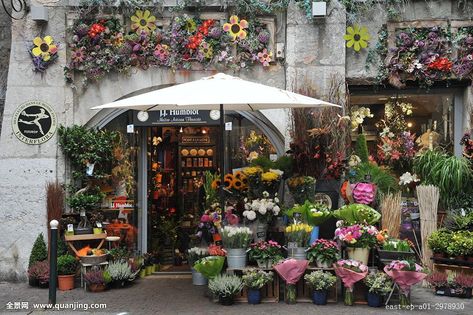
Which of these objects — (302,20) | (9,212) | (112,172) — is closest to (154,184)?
(112,172)

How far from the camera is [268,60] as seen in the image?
9688 millimetres

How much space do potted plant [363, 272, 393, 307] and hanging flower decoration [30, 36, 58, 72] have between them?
6039 millimetres

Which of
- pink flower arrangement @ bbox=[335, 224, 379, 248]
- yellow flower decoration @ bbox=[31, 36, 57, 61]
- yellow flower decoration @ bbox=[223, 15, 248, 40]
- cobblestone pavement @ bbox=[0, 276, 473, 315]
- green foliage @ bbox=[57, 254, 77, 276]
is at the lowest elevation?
cobblestone pavement @ bbox=[0, 276, 473, 315]

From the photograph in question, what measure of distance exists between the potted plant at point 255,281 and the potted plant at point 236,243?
0.70 ft

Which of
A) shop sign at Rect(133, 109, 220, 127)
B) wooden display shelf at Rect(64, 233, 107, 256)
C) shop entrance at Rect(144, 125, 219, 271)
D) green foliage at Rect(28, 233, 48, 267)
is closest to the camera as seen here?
wooden display shelf at Rect(64, 233, 107, 256)

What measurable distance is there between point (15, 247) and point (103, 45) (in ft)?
11.7

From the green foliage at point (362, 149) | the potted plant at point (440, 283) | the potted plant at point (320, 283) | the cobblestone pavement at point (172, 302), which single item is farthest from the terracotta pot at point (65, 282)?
the potted plant at point (440, 283)

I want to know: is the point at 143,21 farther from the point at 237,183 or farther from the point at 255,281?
the point at 255,281

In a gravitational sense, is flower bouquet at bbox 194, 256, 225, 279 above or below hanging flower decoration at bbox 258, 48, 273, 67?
below

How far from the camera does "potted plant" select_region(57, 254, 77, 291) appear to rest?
29.5 ft

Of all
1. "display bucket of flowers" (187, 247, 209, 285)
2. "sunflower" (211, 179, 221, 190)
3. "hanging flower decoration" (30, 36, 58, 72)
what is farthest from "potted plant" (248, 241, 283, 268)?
"hanging flower decoration" (30, 36, 58, 72)

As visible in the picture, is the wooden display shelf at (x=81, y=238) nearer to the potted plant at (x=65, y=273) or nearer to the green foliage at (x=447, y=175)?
the potted plant at (x=65, y=273)

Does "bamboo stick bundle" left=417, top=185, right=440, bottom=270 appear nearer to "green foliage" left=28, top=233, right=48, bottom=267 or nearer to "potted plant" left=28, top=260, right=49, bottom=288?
"potted plant" left=28, top=260, right=49, bottom=288

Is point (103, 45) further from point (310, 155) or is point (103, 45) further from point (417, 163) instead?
point (417, 163)
